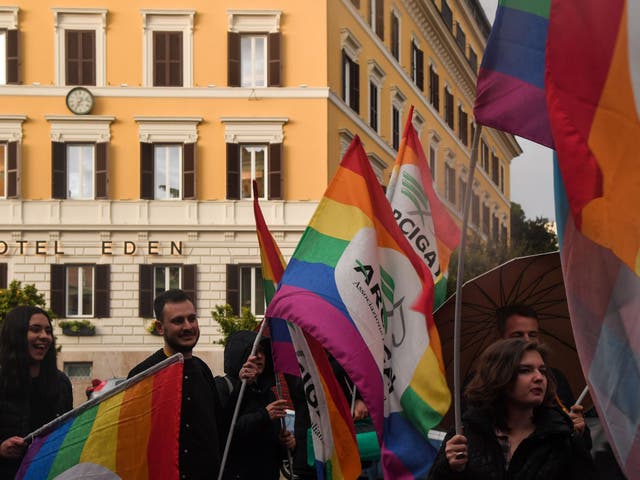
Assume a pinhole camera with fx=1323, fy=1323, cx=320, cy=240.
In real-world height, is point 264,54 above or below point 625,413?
above

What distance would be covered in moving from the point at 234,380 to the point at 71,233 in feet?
81.8

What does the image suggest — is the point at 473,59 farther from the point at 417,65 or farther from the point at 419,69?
the point at 417,65

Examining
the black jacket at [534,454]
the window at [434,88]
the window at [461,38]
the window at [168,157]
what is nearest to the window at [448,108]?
the window at [434,88]

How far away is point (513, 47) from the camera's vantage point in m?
4.52

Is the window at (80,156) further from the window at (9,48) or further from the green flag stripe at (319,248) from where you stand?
the green flag stripe at (319,248)

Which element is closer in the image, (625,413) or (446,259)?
(625,413)

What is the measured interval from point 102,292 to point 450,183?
2147cm

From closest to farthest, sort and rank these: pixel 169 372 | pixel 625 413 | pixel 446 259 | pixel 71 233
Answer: pixel 625 413 < pixel 169 372 < pixel 446 259 < pixel 71 233

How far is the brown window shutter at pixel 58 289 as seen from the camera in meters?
30.8

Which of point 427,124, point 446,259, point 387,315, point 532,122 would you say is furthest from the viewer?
point 427,124

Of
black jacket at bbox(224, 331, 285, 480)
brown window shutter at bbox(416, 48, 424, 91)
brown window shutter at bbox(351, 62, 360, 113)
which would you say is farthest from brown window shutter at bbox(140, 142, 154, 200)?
black jacket at bbox(224, 331, 285, 480)

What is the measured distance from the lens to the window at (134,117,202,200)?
3145 cm

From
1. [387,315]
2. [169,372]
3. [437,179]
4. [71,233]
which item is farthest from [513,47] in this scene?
[437,179]

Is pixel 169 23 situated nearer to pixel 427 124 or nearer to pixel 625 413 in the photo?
pixel 427 124
